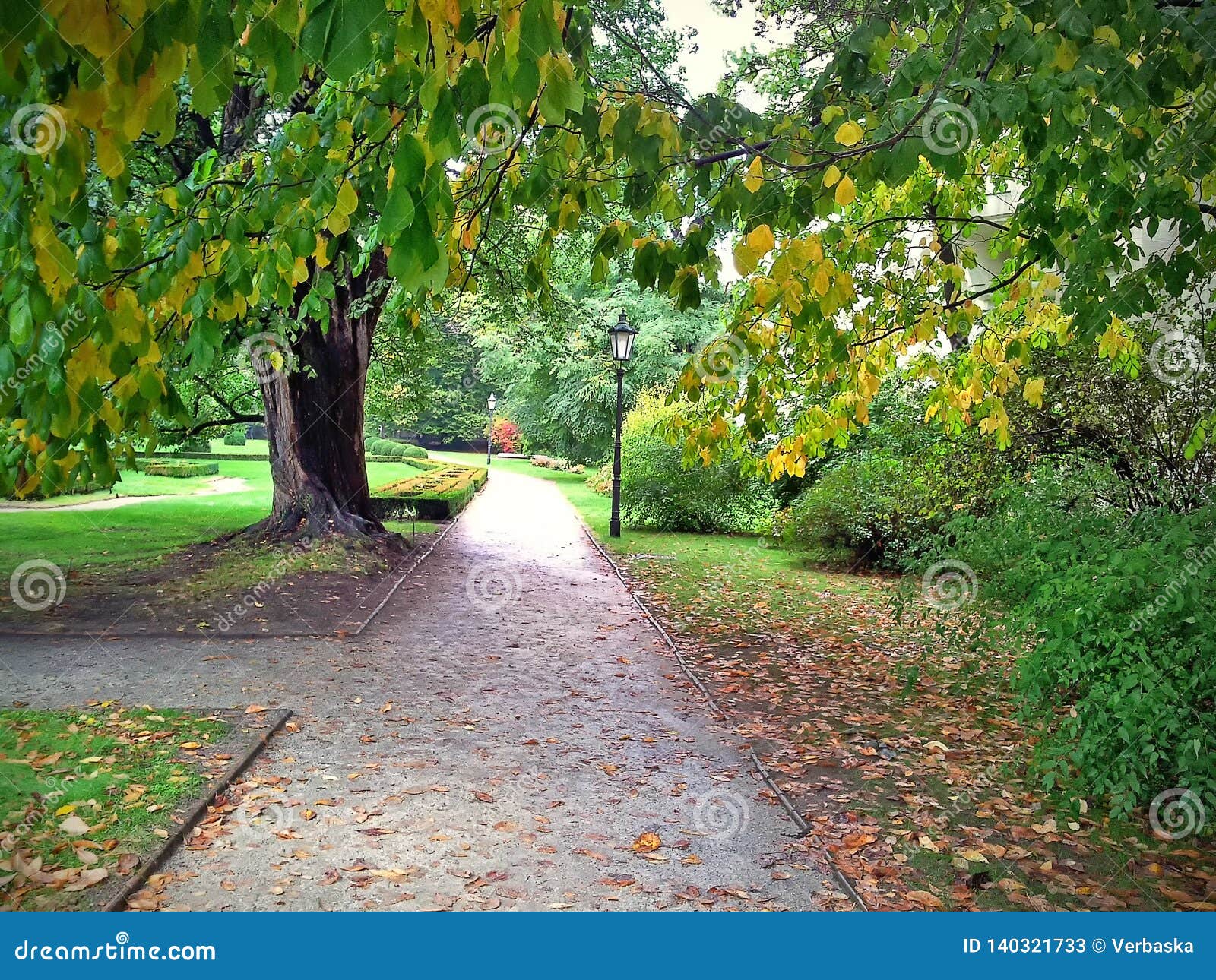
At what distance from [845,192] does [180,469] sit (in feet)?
107

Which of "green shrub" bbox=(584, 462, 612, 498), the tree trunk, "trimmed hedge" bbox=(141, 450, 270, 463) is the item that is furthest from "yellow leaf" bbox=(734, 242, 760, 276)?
"trimmed hedge" bbox=(141, 450, 270, 463)

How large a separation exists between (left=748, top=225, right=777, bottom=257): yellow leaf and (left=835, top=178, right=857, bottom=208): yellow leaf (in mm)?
298

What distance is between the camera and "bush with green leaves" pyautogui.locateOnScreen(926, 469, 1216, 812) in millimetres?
4074

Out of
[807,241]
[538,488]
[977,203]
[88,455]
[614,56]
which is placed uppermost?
[614,56]

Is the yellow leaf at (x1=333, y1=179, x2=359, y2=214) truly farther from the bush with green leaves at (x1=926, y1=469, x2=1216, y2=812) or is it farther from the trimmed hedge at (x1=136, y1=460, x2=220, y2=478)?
the trimmed hedge at (x1=136, y1=460, x2=220, y2=478)

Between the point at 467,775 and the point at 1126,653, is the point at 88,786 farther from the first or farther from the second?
the point at 1126,653

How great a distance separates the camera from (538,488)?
36125 mm

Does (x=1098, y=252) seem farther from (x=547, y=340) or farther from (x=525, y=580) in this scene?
(x=547, y=340)

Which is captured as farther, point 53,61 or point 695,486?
point 695,486

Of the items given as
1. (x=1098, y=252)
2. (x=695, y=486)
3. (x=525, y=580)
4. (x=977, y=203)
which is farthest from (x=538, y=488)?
(x=1098, y=252)

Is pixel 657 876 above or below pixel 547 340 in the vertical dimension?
below

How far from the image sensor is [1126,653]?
444 cm

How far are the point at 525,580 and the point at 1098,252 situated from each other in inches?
379

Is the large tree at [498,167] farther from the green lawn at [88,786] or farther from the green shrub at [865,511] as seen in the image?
Result: the green shrub at [865,511]
